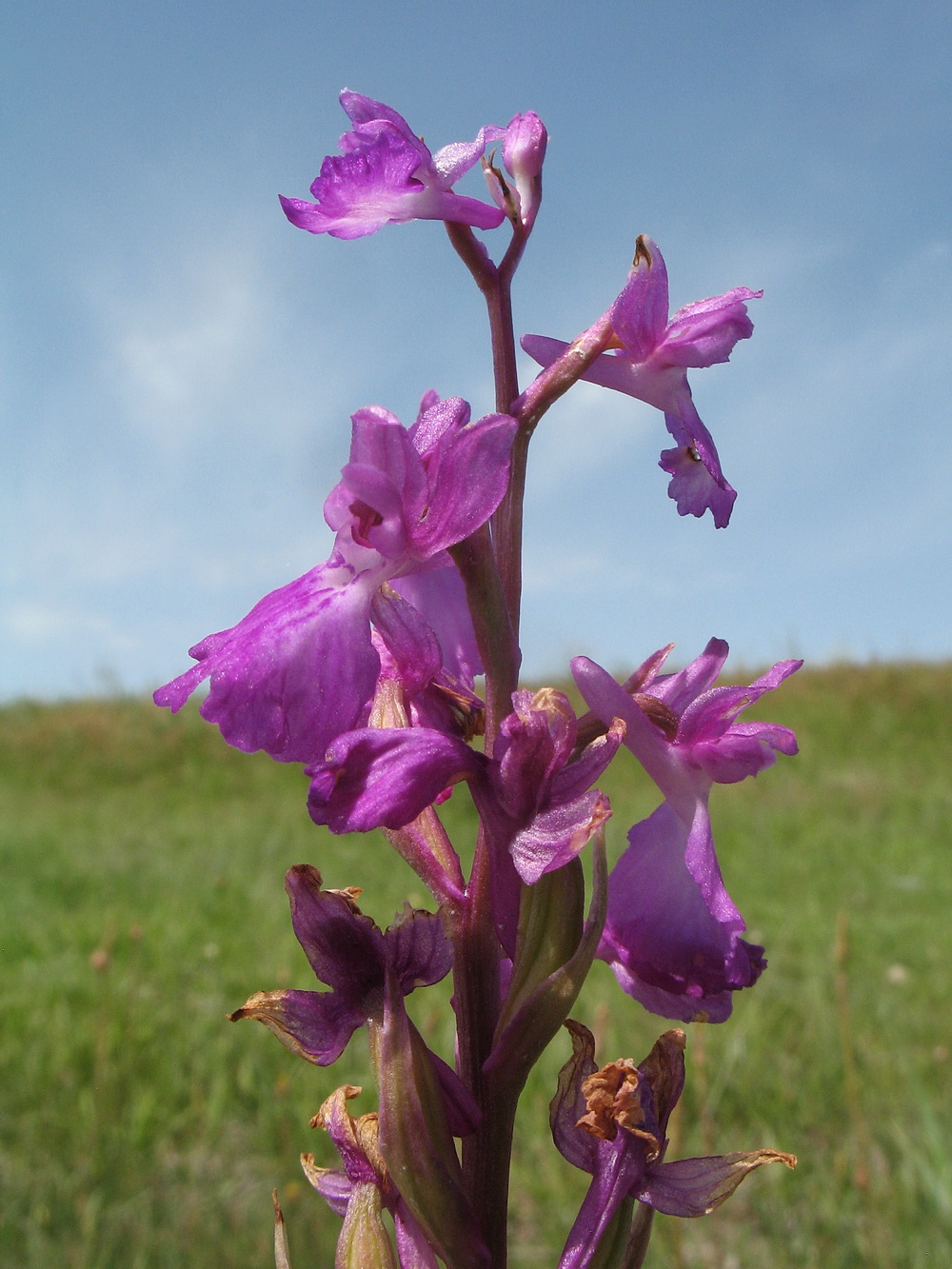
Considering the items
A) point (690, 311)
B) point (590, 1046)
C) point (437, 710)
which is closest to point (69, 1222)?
point (590, 1046)

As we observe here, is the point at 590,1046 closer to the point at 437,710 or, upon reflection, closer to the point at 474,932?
the point at 474,932

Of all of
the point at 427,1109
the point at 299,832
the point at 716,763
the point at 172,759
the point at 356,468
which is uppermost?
the point at 172,759

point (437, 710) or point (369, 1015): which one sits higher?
point (437, 710)

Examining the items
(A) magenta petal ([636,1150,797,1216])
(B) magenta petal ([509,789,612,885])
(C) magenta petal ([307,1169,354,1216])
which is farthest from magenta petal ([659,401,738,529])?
(C) magenta petal ([307,1169,354,1216])

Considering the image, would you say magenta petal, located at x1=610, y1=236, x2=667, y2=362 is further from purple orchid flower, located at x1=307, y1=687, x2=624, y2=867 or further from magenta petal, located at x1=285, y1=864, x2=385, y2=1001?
magenta petal, located at x1=285, y1=864, x2=385, y2=1001

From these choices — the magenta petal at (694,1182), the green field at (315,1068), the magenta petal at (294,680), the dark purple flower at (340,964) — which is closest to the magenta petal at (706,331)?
the magenta petal at (294,680)

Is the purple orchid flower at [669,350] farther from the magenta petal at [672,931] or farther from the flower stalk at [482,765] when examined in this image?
the magenta petal at [672,931]
